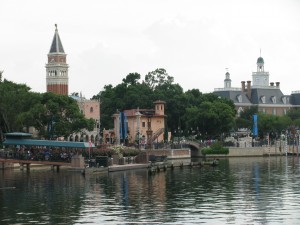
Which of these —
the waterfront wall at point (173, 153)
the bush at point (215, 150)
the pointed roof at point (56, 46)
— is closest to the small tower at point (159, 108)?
the bush at point (215, 150)

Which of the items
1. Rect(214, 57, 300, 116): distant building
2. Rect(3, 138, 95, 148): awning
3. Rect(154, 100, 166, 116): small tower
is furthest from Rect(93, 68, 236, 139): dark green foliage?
Rect(3, 138, 95, 148): awning

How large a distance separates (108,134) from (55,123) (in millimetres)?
38846

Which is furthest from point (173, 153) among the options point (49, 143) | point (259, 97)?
point (259, 97)

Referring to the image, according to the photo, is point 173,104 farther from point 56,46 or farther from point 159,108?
point 56,46

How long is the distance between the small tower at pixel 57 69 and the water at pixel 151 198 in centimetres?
8643

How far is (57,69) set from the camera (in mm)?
176000

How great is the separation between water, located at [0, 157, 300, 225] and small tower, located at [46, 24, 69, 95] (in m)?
86.4

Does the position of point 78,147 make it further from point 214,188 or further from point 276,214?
point 276,214

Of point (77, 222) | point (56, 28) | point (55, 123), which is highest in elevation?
point (56, 28)

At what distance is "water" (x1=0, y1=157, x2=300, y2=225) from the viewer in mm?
49594

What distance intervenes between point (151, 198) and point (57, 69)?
11778 centimetres

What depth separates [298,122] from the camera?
17125cm

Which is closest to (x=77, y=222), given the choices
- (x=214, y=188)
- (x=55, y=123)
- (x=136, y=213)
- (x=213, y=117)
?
(x=136, y=213)

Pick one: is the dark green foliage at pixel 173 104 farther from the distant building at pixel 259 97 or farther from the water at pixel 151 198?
the water at pixel 151 198
